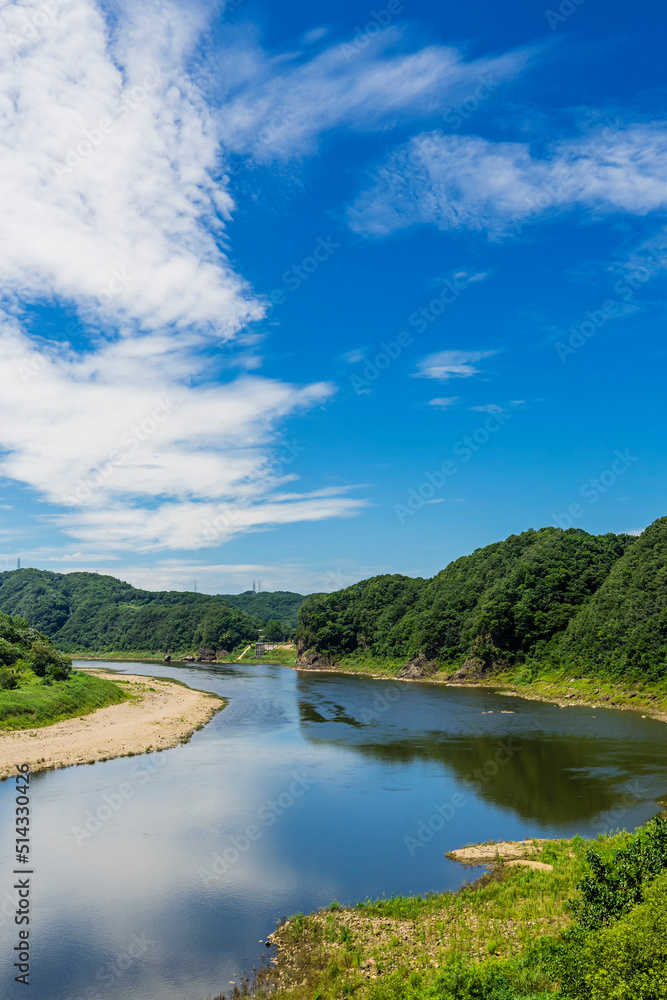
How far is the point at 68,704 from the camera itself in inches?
2488

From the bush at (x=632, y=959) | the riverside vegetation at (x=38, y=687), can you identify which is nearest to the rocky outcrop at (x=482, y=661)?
the riverside vegetation at (x=38, y=687)

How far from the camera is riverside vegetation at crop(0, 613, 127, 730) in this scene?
55.8 meters

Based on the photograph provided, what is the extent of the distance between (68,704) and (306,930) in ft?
165

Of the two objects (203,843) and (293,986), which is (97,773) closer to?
(203,843)

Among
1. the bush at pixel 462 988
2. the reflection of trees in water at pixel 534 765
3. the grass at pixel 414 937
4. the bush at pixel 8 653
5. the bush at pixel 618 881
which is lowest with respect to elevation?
the reflection of trees in water at pixel 534 765

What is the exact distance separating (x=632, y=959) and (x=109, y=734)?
53192 mm

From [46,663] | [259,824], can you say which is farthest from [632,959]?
[46,663]

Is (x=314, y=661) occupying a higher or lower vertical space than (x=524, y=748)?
lower

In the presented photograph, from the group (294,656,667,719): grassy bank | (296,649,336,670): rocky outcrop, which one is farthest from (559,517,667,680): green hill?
(296,649,336,670): rocky outcrop

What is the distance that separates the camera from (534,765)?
45.4m

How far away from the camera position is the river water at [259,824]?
20.6m

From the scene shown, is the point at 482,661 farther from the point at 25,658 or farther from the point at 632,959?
the point at 632,959

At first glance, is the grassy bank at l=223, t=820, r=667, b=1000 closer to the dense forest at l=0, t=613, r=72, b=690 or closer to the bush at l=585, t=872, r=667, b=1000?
the bush at l=585, t=872, r=667, b=1000

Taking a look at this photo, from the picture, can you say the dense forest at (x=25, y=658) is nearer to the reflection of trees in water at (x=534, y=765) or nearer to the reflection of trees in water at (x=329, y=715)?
the reflection of trees in water at (x=329, y=715)
